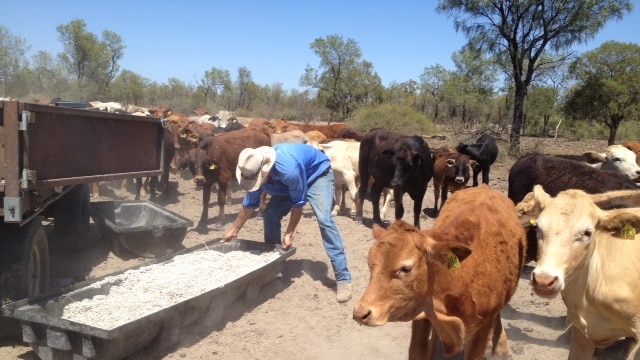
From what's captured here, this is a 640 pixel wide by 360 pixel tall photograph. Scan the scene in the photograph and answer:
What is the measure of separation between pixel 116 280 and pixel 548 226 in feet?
13.4

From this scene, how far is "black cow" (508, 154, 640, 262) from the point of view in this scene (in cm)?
630

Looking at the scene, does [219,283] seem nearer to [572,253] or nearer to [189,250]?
[189,250]

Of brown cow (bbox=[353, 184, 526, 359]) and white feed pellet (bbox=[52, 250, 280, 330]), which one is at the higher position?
brown cow (bbox=[353, 184, 526, 359])

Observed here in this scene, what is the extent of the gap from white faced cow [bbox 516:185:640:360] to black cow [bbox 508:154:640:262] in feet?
8.62

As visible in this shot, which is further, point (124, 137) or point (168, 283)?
point (124, 137)

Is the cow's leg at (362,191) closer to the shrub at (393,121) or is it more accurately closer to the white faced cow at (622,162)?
the white faced cow at (622,162)

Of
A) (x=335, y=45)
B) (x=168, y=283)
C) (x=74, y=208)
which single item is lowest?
(x=168, y=283)

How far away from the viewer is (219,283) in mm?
4922

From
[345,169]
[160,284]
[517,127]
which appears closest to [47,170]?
[160,284]

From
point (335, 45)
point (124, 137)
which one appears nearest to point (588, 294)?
point (124, 137)

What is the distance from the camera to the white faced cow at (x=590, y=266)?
326 cm

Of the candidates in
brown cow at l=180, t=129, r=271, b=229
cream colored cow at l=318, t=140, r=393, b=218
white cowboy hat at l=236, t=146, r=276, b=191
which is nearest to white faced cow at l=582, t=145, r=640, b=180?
cream colored cow at l=318, t=140, r=393, b=218

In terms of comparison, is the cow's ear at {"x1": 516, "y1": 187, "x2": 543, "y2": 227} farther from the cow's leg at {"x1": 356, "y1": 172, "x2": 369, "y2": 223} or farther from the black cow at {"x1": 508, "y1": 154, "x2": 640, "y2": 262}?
the cow's leg at {"x1": 356, "y1": 172, "x2": 369, "y2": 223}

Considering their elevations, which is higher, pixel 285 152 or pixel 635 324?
pixel 285 152
